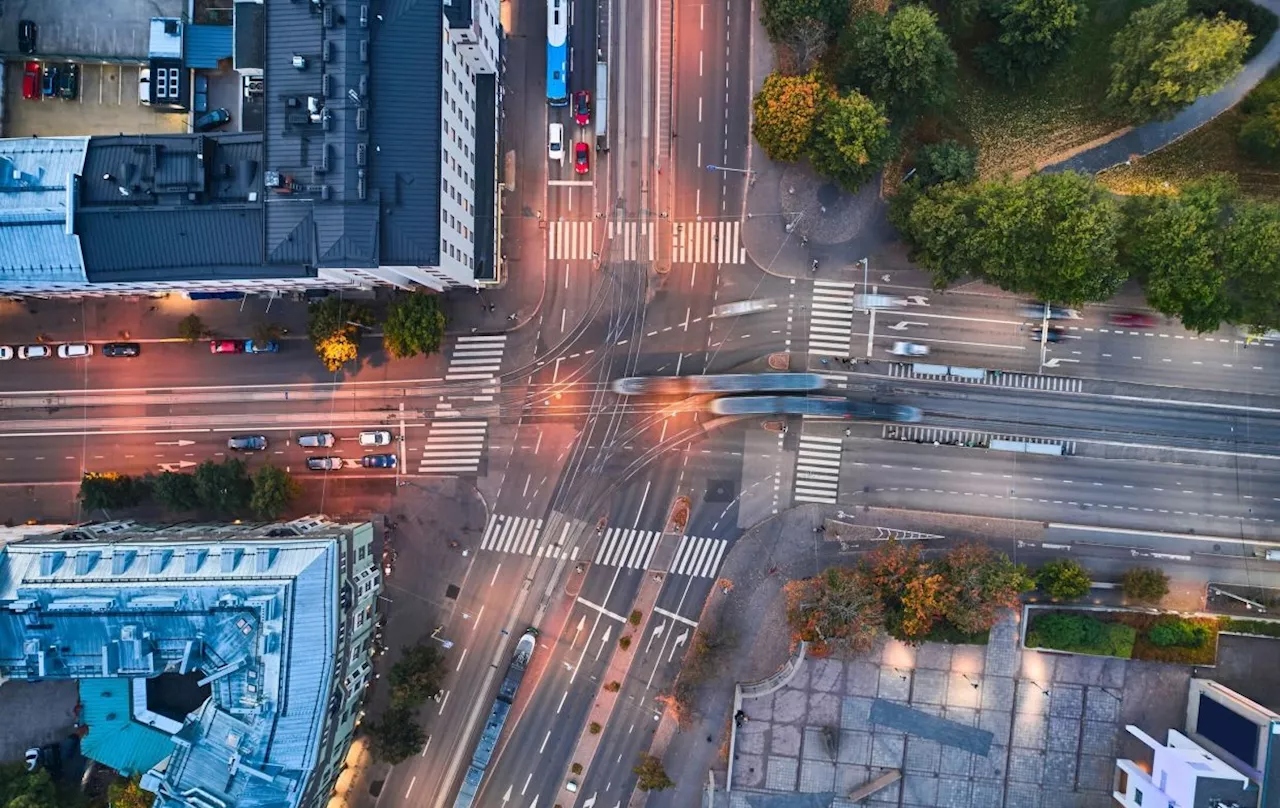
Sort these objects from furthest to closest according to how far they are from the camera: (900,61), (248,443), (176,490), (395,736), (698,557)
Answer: (698,557), (248,443), (176,490), (395,736), (900,61)

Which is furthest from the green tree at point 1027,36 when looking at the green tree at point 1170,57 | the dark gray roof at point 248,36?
the dark gray roof at point 248,36

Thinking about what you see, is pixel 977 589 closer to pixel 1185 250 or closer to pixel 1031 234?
pixel 1031 234

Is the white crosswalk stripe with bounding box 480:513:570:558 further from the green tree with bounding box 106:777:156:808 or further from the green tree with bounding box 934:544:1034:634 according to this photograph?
the green tree with bounding box 106:777:156:808

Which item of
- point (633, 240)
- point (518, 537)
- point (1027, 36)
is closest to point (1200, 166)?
point (1027, 36)

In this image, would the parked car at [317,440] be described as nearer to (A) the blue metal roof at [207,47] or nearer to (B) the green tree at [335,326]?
(B) the green tree at [335,326]

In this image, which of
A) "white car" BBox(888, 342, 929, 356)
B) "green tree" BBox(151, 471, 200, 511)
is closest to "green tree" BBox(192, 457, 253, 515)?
"green tree" BBox(151, 471, 200, 511)
